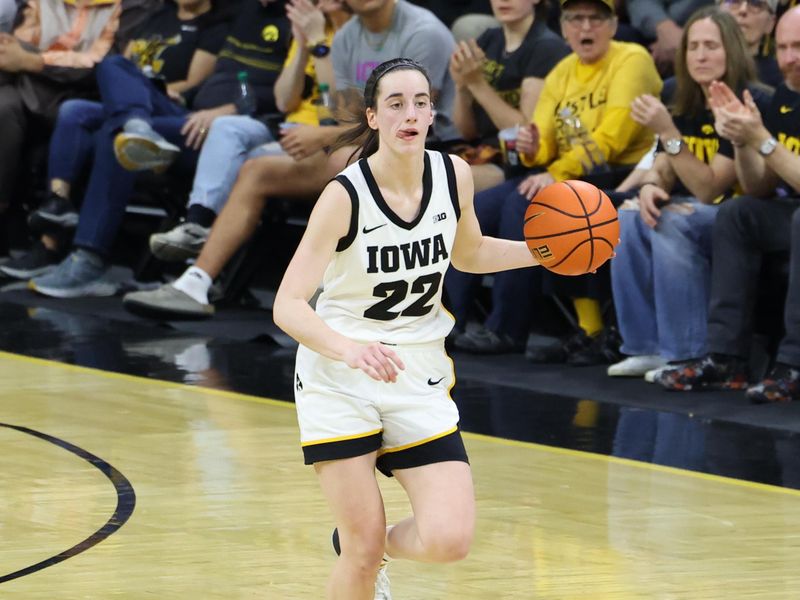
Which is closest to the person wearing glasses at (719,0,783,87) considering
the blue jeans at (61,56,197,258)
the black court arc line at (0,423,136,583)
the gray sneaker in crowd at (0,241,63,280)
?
the blue jeans at (61,56,197,258)

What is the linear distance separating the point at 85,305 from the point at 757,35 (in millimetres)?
4048

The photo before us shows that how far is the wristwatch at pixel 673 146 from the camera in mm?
6598

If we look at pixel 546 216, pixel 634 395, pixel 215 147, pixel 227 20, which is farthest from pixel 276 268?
pixel 546 216

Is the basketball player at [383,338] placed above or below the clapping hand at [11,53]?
above

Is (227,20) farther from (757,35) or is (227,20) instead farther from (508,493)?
(508,493)

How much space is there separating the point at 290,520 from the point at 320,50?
13.6 feet

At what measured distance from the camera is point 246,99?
8.82m

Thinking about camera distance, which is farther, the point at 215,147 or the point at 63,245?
the point at 63,245

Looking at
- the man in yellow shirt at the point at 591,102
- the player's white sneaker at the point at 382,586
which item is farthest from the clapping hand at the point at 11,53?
the player's white sneaker at the point at 382,586

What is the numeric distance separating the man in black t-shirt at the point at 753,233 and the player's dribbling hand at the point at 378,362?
3368 millimetres

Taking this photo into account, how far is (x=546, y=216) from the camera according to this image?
157 inches

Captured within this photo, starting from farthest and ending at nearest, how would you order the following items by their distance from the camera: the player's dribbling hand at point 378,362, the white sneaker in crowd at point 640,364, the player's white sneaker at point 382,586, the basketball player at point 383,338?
1. the white sneaker in crowd at point 640,364
2. the player's white sneaker at point 382,586
3. the basketball player at point 383,338
4. the player's dribbling hand at point 378,362

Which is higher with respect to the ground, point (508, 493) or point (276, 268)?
point (508, 493)

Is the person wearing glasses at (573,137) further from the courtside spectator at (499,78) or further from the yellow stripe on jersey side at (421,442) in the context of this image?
the yellow stripe on jersey side at (421,442)
